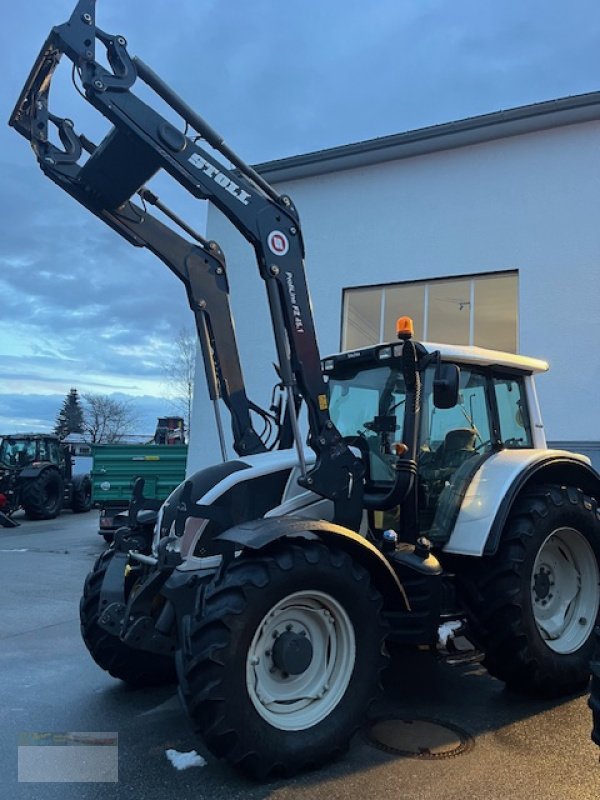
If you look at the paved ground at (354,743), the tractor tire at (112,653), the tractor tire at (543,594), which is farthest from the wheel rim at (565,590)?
the tractor tire at (112,653)

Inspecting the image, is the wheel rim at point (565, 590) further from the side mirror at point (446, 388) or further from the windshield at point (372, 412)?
the side mirror at point (446, 388)

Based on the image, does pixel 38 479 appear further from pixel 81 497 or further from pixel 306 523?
pixel 306 523

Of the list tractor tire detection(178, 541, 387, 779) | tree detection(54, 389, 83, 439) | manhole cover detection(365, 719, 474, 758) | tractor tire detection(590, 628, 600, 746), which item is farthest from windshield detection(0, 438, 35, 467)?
tree detection(54, 389, 83, 439)

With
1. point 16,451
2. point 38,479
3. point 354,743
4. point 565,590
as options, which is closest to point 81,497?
point 16,451

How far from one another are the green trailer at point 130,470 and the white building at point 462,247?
704mm

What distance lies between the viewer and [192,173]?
4.23 metres

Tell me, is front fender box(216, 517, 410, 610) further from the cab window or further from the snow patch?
the cab window

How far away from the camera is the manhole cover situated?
148 inches

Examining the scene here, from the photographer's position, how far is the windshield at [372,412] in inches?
183

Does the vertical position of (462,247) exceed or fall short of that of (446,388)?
it exceeds it

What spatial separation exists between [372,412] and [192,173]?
6.63 ft

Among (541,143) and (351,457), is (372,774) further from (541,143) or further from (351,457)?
(541,143)

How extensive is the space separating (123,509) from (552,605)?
34.1 feet

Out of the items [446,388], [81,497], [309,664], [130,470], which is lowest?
[81,497]
